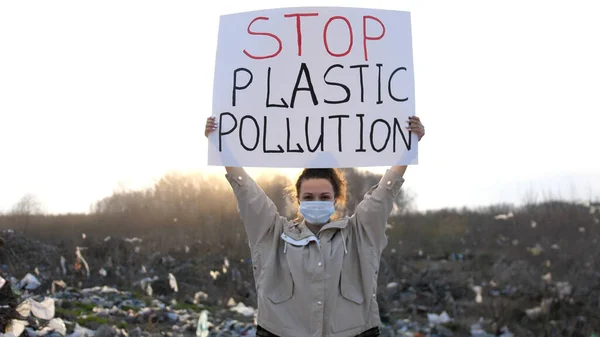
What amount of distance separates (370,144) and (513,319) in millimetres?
5233

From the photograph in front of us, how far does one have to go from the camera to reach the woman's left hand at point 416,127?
9.12 ft

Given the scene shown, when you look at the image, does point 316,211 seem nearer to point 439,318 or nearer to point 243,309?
point 439,318

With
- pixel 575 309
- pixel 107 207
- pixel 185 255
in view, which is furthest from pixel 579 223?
pixel 107 207

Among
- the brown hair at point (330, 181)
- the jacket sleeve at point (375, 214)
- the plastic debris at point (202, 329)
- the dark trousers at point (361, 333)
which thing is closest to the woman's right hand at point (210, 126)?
the brown hair at point (330, 181)

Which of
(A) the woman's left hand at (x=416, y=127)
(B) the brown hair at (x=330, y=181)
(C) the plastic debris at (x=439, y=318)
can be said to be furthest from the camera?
(C) the plastic debris at (x=439, y=318)

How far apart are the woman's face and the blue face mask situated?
19 millimetres

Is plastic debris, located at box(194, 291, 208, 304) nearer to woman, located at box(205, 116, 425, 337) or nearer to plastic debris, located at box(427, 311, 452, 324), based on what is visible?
plastic debris, located at box(427, 311, 452, 324)

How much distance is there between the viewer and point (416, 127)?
2779 mm

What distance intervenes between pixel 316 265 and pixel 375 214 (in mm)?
319

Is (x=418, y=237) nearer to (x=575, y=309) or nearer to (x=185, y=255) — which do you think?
(x=185, y=255)

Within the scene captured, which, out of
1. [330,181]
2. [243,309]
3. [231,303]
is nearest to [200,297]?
[231,303]

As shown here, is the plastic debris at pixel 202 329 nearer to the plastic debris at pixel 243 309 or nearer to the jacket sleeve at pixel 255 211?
the plastic debris at pixel 243 309

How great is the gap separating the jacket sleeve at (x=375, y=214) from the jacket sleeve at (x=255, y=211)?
338 millimetres

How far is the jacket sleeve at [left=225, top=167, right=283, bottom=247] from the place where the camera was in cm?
243
